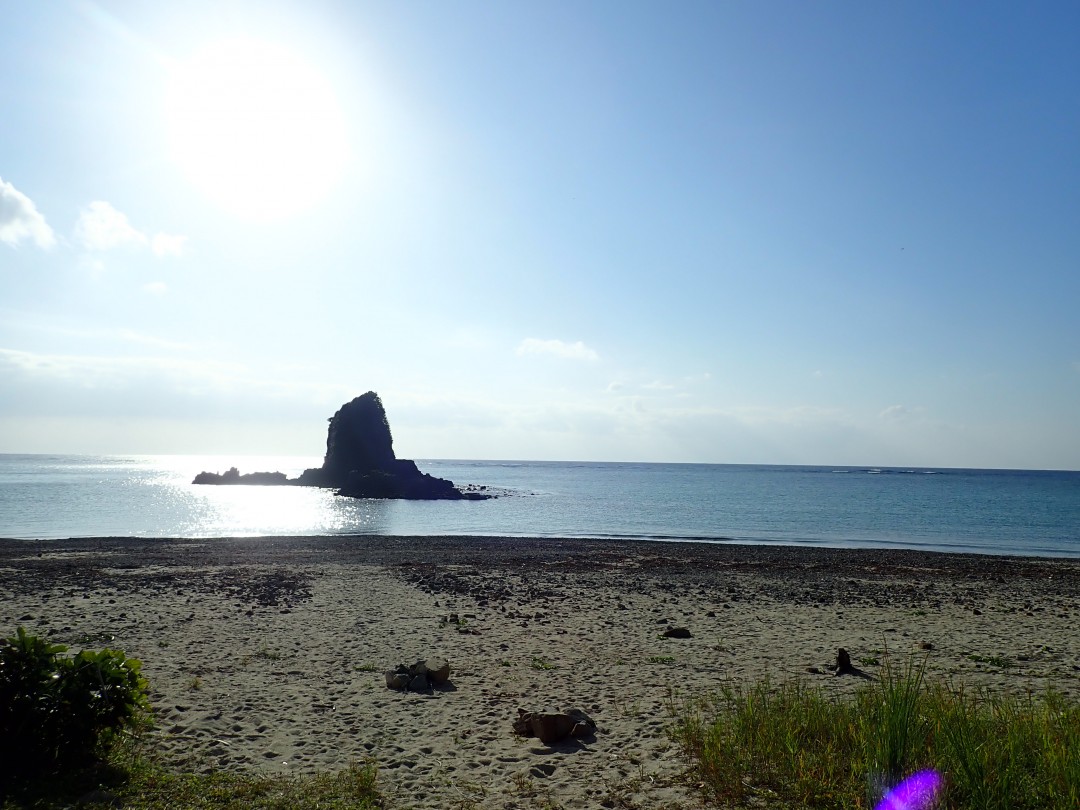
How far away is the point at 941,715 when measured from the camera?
6871 millimetres

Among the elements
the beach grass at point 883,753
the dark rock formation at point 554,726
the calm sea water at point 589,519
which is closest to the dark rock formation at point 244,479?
the calm sea water at point 589,519

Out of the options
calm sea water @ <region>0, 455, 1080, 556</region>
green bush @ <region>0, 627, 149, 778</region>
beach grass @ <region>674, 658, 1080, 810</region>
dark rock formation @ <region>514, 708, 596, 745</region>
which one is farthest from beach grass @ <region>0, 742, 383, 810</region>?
calm sea water @ <region>0, 455, 1080, 556</region>

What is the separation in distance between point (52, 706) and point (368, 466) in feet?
345

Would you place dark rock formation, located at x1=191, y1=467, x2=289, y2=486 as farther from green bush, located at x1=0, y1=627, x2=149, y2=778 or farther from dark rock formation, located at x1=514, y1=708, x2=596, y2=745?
green bush, located at x1=0, y1=627, x2=149, y2=778

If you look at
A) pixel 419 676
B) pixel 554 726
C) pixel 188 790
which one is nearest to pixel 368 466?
pixel 419 676

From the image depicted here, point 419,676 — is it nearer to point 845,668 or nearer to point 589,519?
point 845,668

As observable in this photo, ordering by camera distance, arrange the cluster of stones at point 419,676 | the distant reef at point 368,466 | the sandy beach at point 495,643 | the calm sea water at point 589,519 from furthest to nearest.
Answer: the distant reef at point 368,466 → the calm sea water at point 589,519 → the cluster of stones at point 419,676 → the sandy beach at point 495,643

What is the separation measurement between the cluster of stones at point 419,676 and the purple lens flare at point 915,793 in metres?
6.57

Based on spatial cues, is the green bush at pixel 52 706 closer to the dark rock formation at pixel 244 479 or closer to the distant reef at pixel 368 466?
the distant reef at pixel 368 466

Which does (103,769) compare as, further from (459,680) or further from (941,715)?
(941,715)

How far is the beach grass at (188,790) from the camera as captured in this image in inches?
250

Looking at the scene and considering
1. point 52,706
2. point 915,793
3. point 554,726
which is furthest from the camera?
point 554,726

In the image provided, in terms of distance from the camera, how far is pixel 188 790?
674 centimetres

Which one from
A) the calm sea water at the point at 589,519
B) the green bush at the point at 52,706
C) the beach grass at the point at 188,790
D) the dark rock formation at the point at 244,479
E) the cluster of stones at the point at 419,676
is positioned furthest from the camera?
the dark rock formation at the point at 244,479
